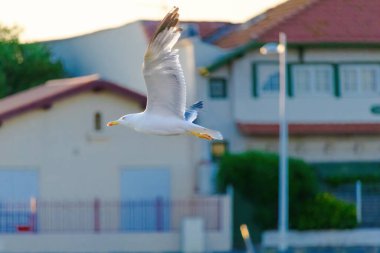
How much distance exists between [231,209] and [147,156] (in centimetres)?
236

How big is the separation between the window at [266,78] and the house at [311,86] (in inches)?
1.0

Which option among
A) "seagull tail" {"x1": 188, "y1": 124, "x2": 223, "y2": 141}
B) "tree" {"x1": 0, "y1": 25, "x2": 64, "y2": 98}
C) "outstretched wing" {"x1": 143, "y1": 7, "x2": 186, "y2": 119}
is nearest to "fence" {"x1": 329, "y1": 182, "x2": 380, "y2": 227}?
"tree" {"x1": 0, "y1": 25, "x2": 64, "y2": 98}

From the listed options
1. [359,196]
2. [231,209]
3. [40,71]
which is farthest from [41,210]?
[40,71]

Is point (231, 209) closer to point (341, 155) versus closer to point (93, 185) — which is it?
point (93, 185)

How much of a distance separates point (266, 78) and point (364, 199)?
508cm

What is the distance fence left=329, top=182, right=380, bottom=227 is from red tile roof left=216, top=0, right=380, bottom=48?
4756 millimetres

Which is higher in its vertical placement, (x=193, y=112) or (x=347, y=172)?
(x=193, y=112)

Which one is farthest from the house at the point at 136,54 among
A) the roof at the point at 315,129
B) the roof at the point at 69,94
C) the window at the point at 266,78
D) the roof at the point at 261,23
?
the roof at the point at 69,94

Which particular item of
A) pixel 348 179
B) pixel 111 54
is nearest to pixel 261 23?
pixel 348 179

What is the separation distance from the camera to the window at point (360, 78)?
44250mm

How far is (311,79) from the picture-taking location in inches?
1745

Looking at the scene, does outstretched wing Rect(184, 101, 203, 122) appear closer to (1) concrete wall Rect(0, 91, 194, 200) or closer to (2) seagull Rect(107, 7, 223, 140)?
(2) seagull Rect(107, 7, 223, 140)

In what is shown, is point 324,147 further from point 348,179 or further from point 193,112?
point 193,112

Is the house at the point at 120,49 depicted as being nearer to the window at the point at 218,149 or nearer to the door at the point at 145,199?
the window at the point at 218,149
